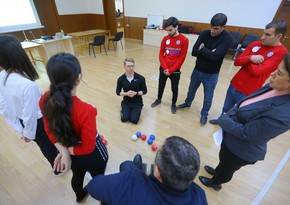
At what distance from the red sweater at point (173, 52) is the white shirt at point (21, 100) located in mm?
1819

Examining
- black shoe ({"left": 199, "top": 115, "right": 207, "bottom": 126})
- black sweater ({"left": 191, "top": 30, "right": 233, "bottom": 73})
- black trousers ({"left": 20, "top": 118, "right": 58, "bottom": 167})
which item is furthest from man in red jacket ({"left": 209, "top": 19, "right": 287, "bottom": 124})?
black trousers ({"left": 20, "top": 118, "right": 58, "bottom": 167})

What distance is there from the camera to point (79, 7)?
26.5 ft

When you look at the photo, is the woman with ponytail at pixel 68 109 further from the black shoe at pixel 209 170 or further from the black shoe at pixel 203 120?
the black shoe at pixel 203 120

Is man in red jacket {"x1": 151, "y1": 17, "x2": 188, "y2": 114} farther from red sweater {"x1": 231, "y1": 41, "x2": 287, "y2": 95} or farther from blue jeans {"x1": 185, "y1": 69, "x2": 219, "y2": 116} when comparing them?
red sweater {"x1": 231, "y1": 41, "x2": 287, "y2": 95}

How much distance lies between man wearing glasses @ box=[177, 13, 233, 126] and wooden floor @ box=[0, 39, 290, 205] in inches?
19.6

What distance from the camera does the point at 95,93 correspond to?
130 inches

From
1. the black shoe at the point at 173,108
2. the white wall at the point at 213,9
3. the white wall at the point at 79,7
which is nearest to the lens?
the black shoe at the point at 173,108

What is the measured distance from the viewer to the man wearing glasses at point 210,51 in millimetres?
1827

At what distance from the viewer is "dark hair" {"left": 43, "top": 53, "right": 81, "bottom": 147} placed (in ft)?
2.62

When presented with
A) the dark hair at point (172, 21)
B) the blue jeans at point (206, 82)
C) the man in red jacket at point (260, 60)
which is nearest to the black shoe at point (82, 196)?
the blue jeans at point (206, 82)

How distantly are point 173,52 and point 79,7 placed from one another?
8068 millimetres

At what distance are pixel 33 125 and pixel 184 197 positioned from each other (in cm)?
119

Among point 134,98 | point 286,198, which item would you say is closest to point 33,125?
point 134,98

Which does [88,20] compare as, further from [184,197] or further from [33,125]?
[184,197]
